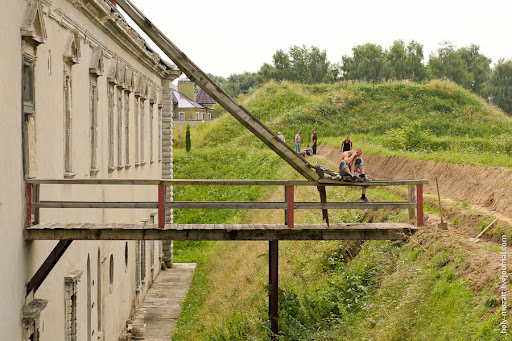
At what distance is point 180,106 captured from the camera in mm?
91688

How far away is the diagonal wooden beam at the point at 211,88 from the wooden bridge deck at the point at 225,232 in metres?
1.34

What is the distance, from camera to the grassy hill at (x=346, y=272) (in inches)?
429

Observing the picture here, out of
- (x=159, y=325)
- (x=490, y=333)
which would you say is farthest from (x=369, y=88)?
(x=490, y=333)

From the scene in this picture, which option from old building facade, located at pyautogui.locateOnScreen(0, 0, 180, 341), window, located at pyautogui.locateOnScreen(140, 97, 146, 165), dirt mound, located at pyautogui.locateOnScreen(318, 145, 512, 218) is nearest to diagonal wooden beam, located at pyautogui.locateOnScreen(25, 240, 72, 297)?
old building facade, located at pyautogui.locateOnScreen(0, 0, 180, 341)

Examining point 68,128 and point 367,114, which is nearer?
point 68,128

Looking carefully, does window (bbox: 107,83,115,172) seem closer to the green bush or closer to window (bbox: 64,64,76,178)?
window (bbox: 64,64,76,178)

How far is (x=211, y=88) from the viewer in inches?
455

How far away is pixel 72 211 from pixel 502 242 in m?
8.14

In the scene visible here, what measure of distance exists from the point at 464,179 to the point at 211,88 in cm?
1082

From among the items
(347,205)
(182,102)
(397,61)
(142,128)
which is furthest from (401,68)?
(347,205)

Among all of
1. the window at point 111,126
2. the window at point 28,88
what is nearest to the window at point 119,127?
the window at point 111,126

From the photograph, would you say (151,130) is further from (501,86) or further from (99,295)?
(501,86)

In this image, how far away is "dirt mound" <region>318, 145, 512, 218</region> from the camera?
52.3 ft

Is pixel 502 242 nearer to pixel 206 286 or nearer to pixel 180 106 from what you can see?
pixel 206 286
